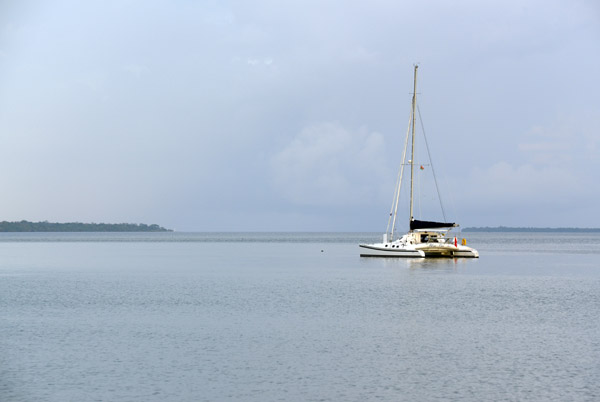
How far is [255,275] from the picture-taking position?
7350cm

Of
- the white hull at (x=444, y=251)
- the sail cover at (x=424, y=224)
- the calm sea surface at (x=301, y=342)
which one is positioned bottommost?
the calm sea surface at (x=301, y=342)

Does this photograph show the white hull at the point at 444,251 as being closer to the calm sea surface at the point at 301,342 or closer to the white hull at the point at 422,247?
the white hull at the point at 422,247

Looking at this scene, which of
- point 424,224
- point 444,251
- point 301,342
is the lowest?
point 301,342

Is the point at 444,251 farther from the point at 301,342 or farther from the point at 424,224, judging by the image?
the point at 301,342

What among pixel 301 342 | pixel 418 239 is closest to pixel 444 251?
pixel 418 239

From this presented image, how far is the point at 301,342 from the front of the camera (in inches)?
1260

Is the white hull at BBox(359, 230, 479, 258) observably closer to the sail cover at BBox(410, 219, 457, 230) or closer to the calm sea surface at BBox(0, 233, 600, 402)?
the sail cover at BBox(410, 219, 457, 230)

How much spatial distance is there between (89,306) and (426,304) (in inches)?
828

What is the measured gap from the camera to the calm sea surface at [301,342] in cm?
2389

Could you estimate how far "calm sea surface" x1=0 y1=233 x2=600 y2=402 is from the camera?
23.9 metres

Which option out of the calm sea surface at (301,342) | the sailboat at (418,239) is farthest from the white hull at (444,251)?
the calm sea surface at (301,342)

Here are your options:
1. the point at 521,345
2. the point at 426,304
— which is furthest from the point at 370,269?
the point at 521,345

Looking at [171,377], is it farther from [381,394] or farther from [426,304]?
[426,304]

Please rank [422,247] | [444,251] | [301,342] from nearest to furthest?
[301,342]
[422,247]
[444,251]
